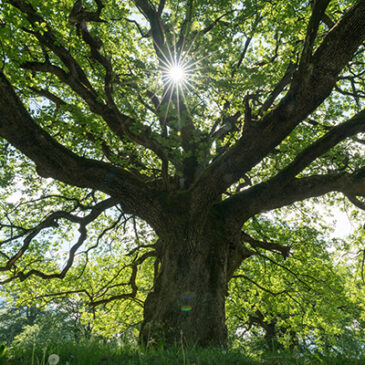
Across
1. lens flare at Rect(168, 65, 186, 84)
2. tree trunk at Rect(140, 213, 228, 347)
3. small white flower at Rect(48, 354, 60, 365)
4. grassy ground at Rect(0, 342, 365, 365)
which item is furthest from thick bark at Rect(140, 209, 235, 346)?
lens flare at Rect(168, 65, 186, 84)

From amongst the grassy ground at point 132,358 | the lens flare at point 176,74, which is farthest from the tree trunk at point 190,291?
the lens flare at point 176,74

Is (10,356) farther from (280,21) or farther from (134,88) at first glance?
(280,21)

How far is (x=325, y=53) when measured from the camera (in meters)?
4.27

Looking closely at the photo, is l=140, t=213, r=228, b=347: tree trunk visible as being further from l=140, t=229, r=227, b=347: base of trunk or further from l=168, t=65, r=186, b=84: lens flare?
l=168, t=65, r=186, b=84: lens flare

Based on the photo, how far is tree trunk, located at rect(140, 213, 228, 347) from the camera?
4.60 meters

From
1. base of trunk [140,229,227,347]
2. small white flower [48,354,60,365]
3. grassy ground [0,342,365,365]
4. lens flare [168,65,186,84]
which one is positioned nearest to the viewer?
small white flower [48,354,60,365]

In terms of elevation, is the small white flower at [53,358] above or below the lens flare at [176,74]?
below

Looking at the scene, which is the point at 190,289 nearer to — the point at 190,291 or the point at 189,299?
the point at 190,291

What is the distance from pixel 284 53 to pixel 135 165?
6.05m

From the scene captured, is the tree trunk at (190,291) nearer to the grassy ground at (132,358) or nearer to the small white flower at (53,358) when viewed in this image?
the grassy ground at (132,358)

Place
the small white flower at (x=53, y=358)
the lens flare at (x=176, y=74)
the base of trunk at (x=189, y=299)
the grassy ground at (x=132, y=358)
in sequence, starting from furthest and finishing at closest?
1. the lens flare at (x=176, y=74)
2. the base of trunk at (x=189, y=299)
3. the grassy ground at (x=132, y=358)
4. the small white flower at (x=53, y=358)

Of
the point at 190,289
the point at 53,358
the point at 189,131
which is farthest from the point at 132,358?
the point at 189,131

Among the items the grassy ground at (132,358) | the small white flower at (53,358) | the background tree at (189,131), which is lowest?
the grassy ground at (132,358)

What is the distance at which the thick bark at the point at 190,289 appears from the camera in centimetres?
461
